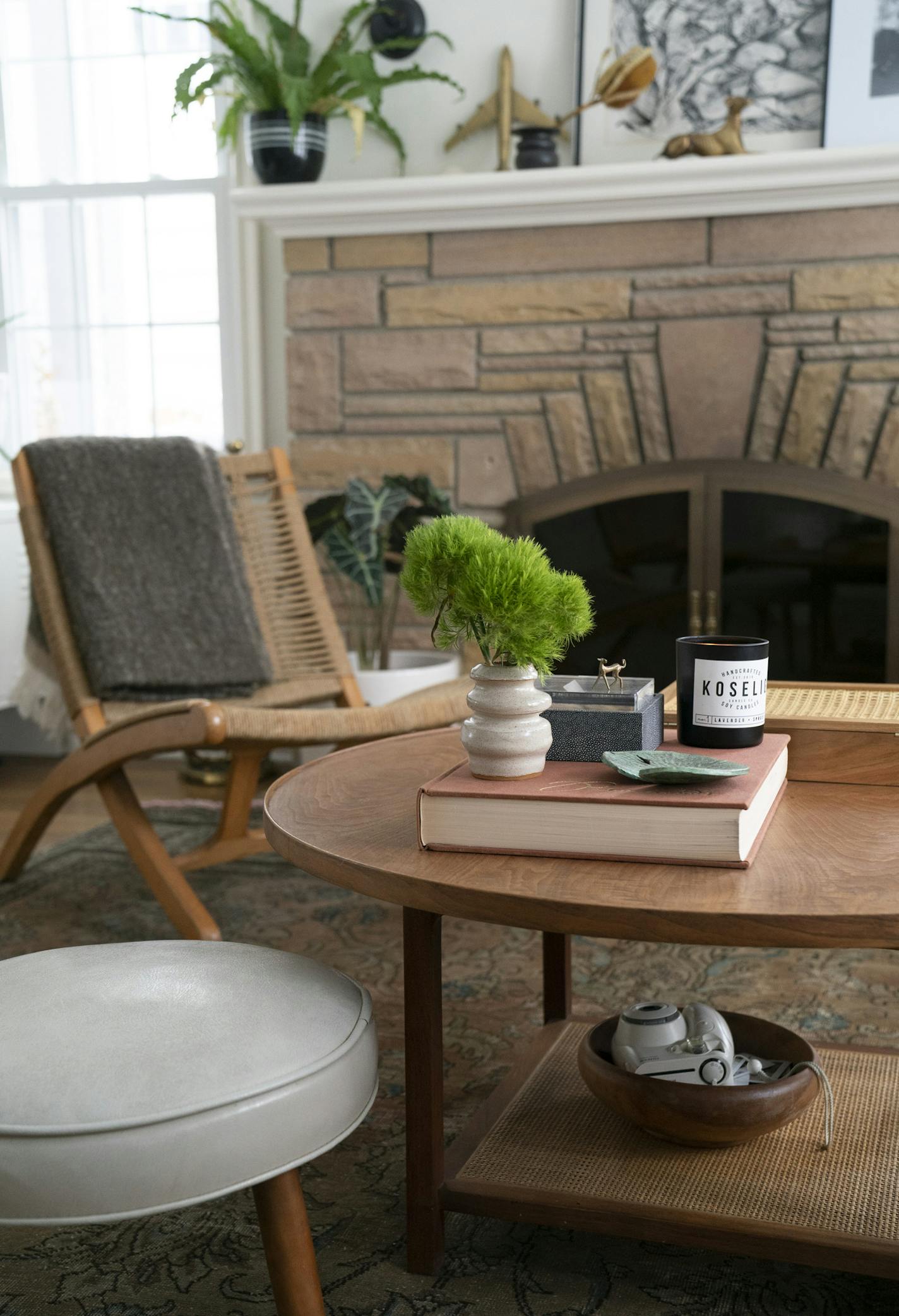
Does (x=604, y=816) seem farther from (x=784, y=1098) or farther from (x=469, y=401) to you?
(x=469, y=401)

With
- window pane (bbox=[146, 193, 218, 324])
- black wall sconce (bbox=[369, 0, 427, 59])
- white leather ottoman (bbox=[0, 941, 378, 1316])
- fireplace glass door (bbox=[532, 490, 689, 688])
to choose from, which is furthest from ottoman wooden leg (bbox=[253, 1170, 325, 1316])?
window pane (bbox=[146, 193, 218, 324])

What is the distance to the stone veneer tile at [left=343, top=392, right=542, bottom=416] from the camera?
119 inches

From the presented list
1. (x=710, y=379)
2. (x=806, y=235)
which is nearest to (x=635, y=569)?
(x=710, y=379)

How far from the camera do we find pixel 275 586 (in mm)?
2652

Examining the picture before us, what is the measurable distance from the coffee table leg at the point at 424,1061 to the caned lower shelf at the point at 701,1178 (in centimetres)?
3

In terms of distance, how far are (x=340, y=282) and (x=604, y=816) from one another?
246 centimetres

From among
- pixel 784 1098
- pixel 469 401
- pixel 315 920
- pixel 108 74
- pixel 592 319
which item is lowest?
pixel 315 920

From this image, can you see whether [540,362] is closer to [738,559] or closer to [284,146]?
[738,559]

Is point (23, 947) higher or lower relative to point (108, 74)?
lower

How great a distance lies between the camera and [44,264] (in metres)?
3.50

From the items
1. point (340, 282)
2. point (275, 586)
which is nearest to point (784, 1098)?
point (275, 586)

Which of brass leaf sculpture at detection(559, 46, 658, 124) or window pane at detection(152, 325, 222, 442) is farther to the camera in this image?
window pane at detection(152, 325, 222, 442)

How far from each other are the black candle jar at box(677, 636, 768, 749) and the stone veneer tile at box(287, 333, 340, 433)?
220cm

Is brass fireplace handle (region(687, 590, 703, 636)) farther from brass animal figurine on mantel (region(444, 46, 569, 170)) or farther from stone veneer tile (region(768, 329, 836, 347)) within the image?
brass animal figurine on mantel (region(444, 46, 569, 170))
